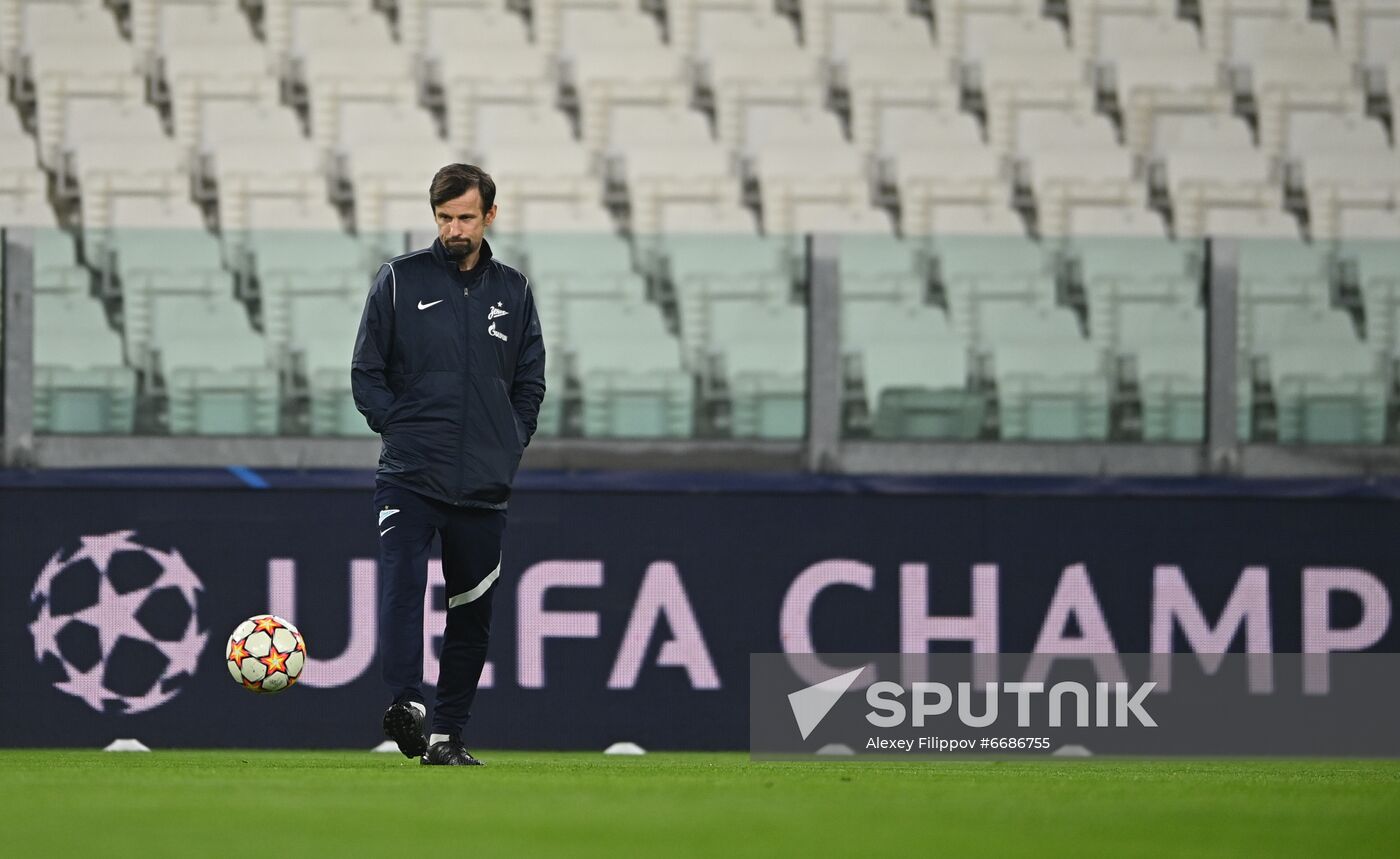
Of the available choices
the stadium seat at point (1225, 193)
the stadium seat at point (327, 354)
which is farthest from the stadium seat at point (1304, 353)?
the stadium seat at point (1225, 193)

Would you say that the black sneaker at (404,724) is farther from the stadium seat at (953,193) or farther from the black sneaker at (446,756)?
the stadium seat at (953,193)

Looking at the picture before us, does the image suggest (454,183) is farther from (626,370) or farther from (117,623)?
(117,623)

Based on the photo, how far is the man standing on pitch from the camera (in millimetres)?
5449

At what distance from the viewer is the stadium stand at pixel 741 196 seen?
8.37 meters

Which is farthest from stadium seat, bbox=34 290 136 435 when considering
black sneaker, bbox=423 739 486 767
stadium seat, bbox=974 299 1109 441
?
stadium seat, bbox=974 299 1109 441

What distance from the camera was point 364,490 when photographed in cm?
→ 808

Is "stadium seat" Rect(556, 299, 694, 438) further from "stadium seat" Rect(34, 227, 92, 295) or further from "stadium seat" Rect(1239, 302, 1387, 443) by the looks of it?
"stadium seat" Rect(1239, 302, 1387, 443)

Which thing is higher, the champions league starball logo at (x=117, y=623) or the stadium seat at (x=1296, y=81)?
the stadium seat at (x=1296, y=81)

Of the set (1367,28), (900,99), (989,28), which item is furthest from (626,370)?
(1367,28)

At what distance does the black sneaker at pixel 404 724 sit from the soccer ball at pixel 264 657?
924 millimetres

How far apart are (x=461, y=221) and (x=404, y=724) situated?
1.32m

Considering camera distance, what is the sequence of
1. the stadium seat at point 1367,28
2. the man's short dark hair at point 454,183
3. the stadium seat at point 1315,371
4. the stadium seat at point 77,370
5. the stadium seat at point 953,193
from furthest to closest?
A: the stadium seat at point 1367,28
the stadium seat at point 953,193
the stadium seat at point 1315,371
the stadium seat at point 77,370
the man's short dark hair at point 454,183

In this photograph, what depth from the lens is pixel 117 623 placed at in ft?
26.2

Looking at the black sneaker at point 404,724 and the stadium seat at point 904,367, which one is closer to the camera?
the black sneaker at point 404,724
